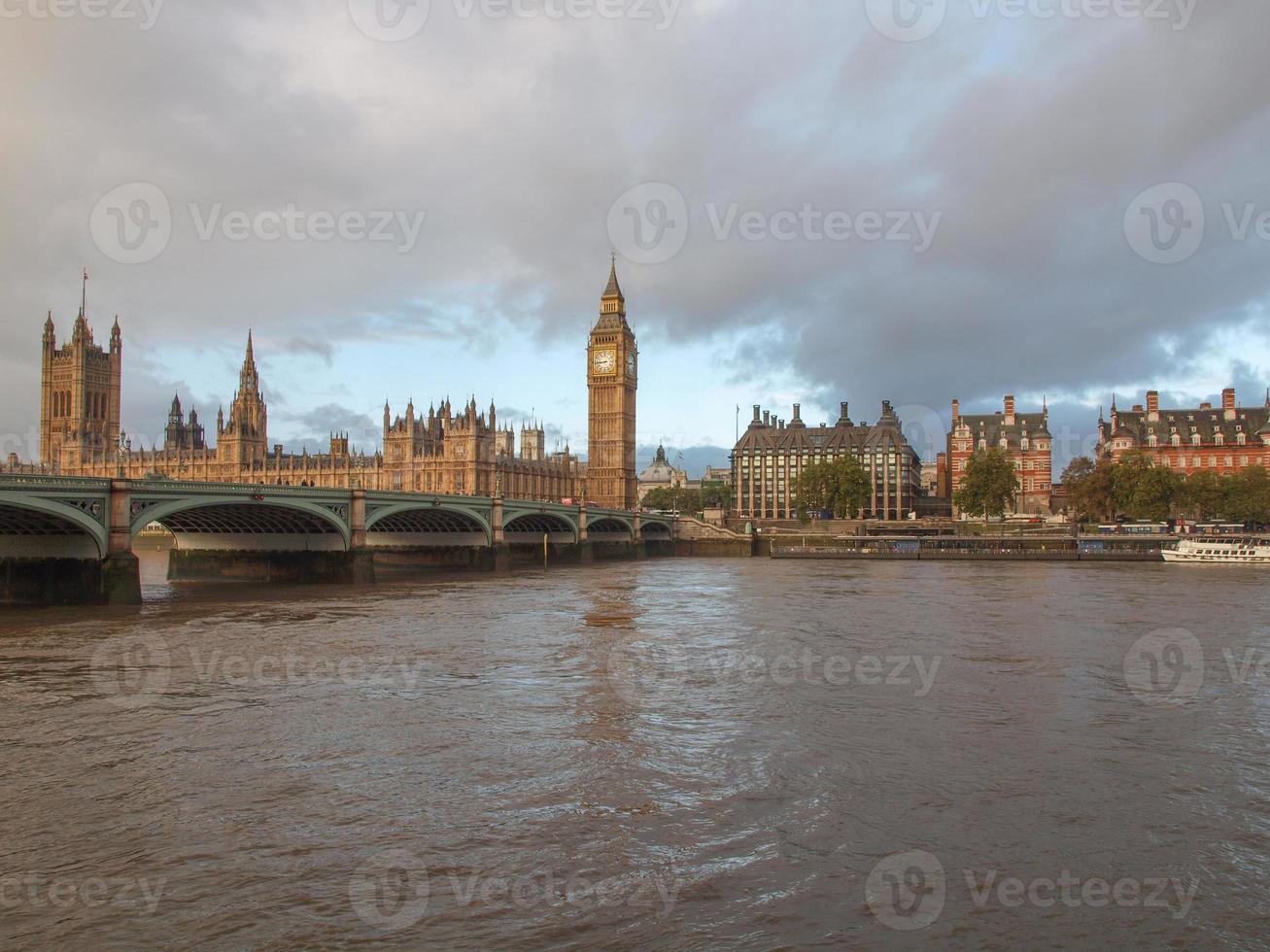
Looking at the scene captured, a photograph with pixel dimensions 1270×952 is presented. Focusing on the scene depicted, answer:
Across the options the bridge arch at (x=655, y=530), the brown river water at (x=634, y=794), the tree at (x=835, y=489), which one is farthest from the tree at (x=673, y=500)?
the brown river water at (x=634, y=794)

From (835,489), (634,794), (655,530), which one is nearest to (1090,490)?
(835,489)

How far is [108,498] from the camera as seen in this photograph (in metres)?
33.0

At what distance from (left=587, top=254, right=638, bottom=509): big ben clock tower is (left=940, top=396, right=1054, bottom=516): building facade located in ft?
147

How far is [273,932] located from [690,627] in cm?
2085

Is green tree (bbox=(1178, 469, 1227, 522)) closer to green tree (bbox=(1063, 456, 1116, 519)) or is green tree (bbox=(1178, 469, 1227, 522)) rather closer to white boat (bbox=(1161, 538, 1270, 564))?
green tree (bbox=(1063, 456, 1116, 519))

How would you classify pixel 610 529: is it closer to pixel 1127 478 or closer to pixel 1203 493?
pixel 1127 478

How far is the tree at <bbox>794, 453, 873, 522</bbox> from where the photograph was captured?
336 feet

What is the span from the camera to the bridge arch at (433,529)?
185 ft

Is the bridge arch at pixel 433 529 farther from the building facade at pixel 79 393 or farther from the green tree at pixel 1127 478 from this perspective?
the building facade at pixel 79 393

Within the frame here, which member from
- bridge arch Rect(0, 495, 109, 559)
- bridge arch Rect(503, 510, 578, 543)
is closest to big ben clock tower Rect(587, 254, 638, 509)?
bridge arch Rect(503, 510, 578, 543)

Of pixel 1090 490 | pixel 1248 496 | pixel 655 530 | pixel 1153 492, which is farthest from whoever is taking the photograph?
pixel 655 530

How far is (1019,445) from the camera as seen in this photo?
4313 inches

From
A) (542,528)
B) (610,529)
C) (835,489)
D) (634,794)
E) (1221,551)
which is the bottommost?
(634,794)

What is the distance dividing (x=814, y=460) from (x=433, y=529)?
267 ft
